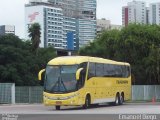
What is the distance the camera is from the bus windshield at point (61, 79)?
101ft

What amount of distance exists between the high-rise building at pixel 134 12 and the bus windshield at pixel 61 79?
93.9m

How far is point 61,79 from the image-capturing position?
30828 millimetres

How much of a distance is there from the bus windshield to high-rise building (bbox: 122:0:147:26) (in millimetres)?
93936

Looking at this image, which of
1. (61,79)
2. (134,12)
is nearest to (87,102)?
(61,79)

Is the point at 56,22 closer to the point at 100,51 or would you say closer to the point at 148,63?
the point at 100,51

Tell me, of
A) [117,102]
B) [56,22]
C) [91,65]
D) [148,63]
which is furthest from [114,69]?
[56,22]

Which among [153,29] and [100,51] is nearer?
[153,29]

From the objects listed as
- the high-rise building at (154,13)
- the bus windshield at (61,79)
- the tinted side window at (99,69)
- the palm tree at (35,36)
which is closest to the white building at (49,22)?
the high-rise building at (154,13)

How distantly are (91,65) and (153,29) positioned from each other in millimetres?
28170

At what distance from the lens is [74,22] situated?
135750 millimetres

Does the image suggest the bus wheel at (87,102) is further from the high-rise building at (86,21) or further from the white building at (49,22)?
the high-rise building at (86,21)

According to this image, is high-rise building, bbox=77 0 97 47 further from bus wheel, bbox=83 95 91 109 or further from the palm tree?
bus wheel, bbox=83 95 91 109

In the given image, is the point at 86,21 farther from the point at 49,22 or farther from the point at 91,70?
the point at 91,70

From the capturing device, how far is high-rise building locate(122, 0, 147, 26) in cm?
12475
